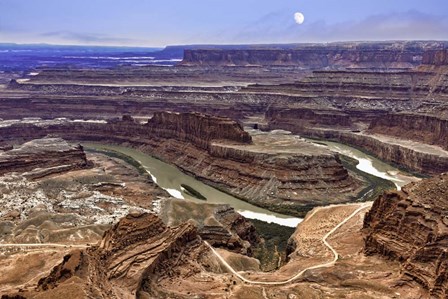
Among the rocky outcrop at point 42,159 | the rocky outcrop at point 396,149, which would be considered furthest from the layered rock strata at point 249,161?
the rocky outcrop at point 42,159

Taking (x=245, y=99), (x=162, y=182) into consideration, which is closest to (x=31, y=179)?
(x=162, y=182)

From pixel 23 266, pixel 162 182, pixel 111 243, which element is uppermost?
pixel 111 243

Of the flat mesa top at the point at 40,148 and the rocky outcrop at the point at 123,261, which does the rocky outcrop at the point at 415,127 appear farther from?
the rocky outcrop at the point at 123,261

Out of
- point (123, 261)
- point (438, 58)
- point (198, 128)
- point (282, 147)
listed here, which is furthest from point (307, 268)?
point (438, 58)

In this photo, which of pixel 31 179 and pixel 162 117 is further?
pixel 162 117

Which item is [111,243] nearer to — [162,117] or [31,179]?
[31,179]

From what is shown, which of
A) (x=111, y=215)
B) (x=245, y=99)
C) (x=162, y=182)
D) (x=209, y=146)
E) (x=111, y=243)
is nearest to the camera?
(x=111, y=243)

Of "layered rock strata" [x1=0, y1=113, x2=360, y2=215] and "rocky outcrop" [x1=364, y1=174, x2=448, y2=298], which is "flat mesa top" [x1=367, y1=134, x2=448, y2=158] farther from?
"rocky outcrop" [x1=364, y1=174, x2=448, y2=298]
